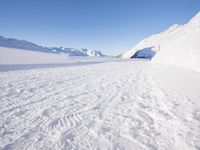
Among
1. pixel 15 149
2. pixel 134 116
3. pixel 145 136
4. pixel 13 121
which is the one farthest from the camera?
pixel 134 116

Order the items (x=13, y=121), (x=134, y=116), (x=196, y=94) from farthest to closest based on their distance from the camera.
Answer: (x=196, y=94) < (x=134, y=116) < (x=13, y=121)

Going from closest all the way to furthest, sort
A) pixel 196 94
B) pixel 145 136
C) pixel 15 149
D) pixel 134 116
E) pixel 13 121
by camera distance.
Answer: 1. pixel 15 149
2. pixel 145 136
3. pixel 13 121
4. pixel 134 116
5. pixel 196 94

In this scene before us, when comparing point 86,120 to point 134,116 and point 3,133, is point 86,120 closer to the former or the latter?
point 134,116

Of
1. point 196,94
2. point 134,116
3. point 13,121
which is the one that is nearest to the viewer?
point 13,121

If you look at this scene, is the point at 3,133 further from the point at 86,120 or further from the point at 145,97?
the point at 145,97

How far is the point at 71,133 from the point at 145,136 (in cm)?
143

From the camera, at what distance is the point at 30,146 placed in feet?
8.57

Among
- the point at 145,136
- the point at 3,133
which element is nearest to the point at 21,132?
the point at 3,133

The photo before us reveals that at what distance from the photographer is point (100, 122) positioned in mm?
3480

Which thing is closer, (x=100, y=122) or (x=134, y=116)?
(x=100, y=122)

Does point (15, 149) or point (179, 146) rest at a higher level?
point (179, 146)

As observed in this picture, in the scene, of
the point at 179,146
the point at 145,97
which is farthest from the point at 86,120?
the point at 145,97

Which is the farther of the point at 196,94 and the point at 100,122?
the point at 196,94

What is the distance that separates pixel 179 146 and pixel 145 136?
1.91 ft
